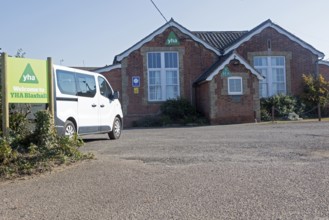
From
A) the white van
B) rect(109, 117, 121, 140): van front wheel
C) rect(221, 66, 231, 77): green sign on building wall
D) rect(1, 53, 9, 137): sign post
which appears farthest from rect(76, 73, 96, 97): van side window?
rect(221, 66, 231, 77): green sign on building wall

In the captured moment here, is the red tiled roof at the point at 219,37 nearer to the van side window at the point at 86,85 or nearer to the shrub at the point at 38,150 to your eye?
the van side window at the point at 86,85

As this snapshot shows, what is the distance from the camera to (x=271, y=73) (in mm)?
27938

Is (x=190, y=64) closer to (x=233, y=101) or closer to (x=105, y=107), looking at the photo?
(x=233, y=101)

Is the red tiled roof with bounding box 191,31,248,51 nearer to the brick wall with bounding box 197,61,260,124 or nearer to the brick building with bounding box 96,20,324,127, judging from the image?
the brick building with bounding box 96,20,324,127

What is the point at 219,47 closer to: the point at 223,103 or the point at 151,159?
the point at 223,103

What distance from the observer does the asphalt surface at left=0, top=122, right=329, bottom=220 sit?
16.9 feet

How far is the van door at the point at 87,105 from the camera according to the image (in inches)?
453

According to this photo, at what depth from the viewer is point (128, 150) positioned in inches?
412

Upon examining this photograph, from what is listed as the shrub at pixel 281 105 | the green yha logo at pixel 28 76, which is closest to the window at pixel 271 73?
the shrub at pixel 281 105

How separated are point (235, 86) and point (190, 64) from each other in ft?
13.7

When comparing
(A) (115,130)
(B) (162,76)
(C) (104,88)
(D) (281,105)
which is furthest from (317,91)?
(C) (104,88)

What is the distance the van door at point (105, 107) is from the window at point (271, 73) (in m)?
16.3

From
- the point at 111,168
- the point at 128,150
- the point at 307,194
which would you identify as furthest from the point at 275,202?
the point at 128,150

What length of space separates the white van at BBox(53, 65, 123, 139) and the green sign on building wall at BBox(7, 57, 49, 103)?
2.69 feet
